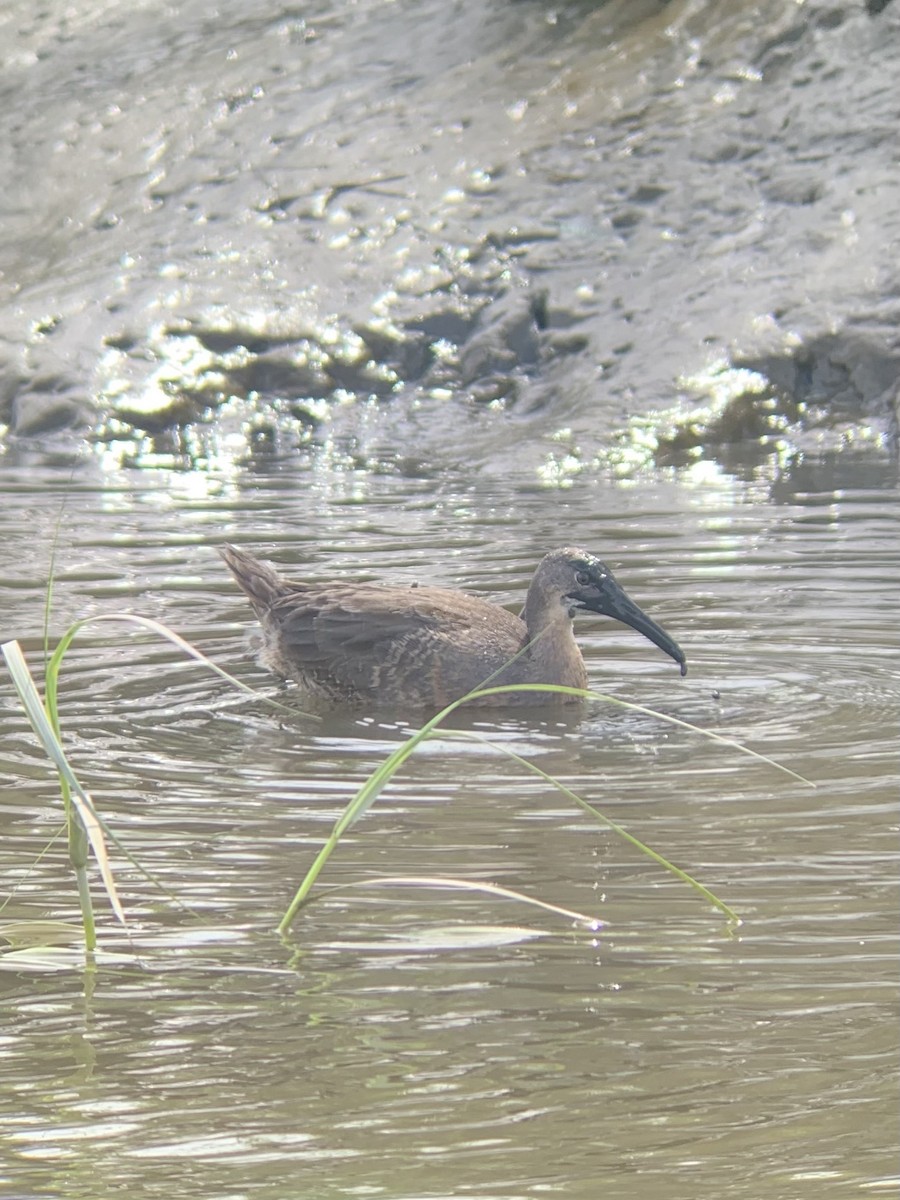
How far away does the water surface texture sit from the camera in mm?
3637

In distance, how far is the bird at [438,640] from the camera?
23.7 ft

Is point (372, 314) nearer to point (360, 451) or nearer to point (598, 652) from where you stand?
point (360, 451)

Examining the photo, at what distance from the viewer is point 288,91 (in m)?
16.8

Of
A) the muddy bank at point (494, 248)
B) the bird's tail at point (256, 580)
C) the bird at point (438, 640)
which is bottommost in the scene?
the bird at point (438, 640)

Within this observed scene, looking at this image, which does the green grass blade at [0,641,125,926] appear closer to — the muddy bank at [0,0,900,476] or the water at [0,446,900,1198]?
the water at [0,446,900,1198]

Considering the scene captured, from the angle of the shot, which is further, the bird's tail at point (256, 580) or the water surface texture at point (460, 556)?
the bird's tail at point (256, 580)

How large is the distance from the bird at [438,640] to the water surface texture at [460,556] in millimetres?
180

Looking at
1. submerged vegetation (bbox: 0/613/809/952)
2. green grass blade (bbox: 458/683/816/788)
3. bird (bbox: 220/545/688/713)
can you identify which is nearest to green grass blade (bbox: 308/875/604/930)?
submerged vegetation (bbox: 0/613/809/952)

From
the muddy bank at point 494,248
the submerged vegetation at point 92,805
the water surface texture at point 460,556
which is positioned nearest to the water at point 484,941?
the water surface texture at point 460,556

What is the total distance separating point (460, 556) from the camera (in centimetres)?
981

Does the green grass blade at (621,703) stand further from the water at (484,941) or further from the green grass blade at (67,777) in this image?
the green grass blade at (67,777)

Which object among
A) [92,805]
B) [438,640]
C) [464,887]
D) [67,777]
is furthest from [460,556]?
[67,777]

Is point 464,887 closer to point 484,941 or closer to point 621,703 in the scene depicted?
point 484,941

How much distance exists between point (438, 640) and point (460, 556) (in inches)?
102
